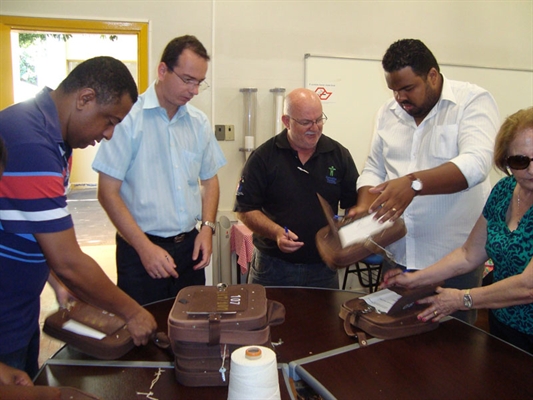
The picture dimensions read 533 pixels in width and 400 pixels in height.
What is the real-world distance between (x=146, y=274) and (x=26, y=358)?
26.0 inches

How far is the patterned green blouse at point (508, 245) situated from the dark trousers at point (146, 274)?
51.5 inches

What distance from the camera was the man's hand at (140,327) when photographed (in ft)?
4.58

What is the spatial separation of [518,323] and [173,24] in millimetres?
3343

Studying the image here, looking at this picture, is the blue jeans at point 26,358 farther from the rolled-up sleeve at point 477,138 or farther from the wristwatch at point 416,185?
the rolled-up sleeve at point 477,138

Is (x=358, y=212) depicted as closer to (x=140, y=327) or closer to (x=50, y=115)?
(x=140, y=327)

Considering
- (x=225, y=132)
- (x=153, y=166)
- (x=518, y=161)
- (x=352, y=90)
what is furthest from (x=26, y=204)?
(x=352, y=90)

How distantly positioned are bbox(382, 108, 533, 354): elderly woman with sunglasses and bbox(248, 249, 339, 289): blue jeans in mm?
738

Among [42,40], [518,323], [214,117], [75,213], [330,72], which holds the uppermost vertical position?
[42,40]

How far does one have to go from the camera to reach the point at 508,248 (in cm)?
154

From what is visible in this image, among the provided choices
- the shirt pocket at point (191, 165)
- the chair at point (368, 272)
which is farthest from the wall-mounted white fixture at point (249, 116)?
the shirt pocket at point (191, 165)

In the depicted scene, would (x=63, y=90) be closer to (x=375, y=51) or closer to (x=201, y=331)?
(x=201, y=331)

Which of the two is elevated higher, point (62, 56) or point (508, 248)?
point (62, 56)

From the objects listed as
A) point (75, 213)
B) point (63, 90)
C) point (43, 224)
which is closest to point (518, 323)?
point (43, 224)

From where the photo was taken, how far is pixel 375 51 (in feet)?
13.7
